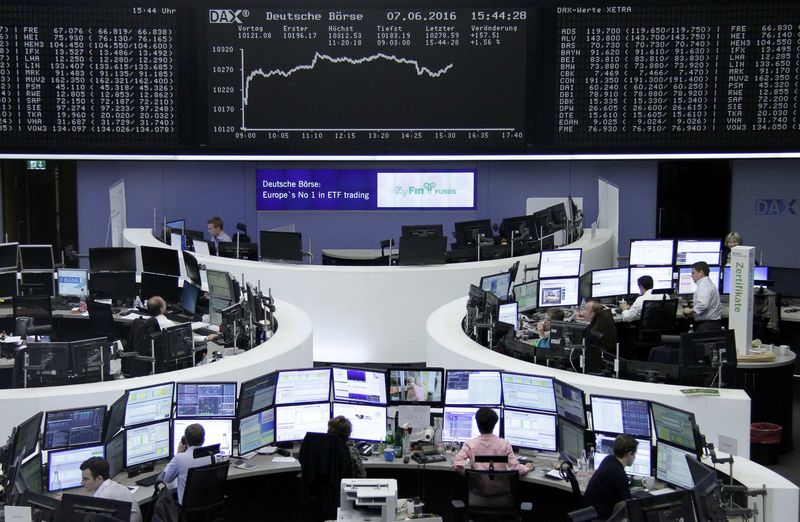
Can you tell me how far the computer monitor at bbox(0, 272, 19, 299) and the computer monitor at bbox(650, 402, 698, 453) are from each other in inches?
295

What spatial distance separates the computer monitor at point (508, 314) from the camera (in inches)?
355

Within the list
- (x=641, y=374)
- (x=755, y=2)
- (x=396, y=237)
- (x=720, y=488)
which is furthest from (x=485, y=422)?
(x=396, y=237)

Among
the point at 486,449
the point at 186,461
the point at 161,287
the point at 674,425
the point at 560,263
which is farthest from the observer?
the point at 161,287

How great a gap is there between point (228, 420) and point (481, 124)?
4067 millimetres

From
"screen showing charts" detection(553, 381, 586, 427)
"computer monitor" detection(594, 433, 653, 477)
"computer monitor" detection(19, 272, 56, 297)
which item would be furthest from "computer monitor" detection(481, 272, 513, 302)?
"computer monitor" detection(19, 272, 56, 297)

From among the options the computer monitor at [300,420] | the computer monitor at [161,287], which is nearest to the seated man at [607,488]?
the computer monitor at [300,420]

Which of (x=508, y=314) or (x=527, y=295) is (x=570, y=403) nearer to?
(x=508, y=314)

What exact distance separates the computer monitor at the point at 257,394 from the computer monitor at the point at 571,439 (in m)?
1.91

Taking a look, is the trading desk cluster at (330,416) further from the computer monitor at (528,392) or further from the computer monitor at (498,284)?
the computer monitor at (498,284)

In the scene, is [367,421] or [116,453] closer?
[116,453]

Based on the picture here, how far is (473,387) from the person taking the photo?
719 centimetres

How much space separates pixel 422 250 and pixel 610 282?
6.59 ft

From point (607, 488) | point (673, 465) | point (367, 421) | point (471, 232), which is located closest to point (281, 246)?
point (471, 232)

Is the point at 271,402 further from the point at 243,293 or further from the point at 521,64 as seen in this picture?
the point at 521,64
